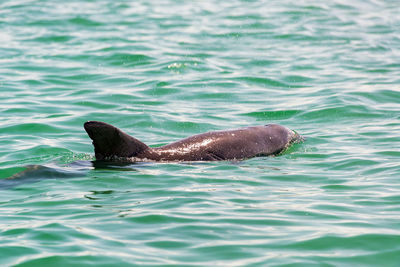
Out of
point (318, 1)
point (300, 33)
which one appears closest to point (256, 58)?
point (300, 33)

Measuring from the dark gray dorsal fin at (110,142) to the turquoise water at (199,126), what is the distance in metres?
0.22

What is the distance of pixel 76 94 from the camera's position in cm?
1498

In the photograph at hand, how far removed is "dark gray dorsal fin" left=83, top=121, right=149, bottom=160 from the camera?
9.05 m

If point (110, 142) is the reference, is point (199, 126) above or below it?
below

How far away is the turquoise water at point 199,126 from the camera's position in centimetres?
668

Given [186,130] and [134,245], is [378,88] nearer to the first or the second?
[186,130]

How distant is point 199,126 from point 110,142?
3460mm

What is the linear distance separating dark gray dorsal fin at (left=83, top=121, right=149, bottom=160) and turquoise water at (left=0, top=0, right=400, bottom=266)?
22 cm

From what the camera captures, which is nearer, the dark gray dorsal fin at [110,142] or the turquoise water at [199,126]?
the turquoise water at [199,126]

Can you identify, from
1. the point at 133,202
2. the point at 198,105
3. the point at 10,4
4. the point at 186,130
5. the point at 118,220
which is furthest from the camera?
the point at 10,4

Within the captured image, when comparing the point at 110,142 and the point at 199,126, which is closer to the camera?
the point at 110,142

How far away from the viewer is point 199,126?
12.7 meters

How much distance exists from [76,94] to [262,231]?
8837 millimetres

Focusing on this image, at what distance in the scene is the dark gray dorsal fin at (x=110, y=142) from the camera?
29.7ft
